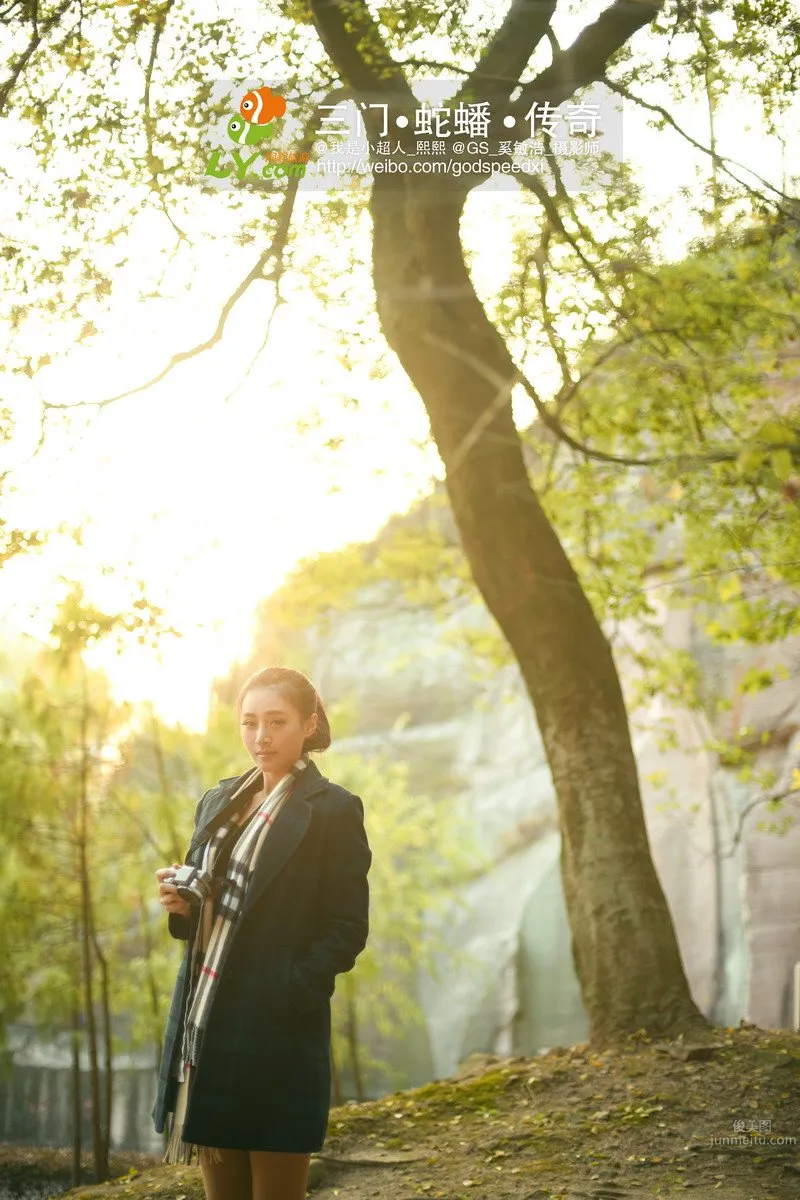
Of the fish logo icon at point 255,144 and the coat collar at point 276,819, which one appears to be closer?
the coat collar at point 276,819

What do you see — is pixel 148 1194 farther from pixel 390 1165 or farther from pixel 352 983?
pixel 352 983

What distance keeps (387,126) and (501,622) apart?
2691 millimetres

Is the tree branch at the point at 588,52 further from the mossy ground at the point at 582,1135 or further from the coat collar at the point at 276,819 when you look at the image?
the mossy ground at the point at 582,1135

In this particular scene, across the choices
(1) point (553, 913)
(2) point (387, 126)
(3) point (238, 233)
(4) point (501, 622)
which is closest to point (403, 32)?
(2) point (387, 126)

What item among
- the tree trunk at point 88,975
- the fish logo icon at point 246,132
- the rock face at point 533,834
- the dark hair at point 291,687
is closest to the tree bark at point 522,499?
the fish logo icon at point 246,132

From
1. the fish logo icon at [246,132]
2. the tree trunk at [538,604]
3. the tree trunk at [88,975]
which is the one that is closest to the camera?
the tree trunk at [538,604]

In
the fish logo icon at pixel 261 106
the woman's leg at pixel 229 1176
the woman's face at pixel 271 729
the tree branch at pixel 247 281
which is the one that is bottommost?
the woman's leg at pixel 229 1176

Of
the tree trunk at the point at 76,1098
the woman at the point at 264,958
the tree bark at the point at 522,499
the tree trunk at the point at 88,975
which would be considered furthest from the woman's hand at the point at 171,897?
the tree trunk at the point at 76,1098

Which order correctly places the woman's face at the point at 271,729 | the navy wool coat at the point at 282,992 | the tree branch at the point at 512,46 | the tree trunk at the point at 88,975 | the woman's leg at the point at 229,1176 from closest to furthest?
the navy wool coat at the point at 282,992 < the woman's leg at the point at 229,1176 < the woman's face at the point at 271,729 < the tree branch at the point at 512,46 < the tree trunk at the point at 88,975

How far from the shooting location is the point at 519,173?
598 cm

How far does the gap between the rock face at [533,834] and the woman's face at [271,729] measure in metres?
6.25

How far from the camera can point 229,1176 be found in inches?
109

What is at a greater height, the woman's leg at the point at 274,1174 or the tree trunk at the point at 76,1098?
the woman's leg at the point at 274,1174

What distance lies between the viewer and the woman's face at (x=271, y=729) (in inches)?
114
